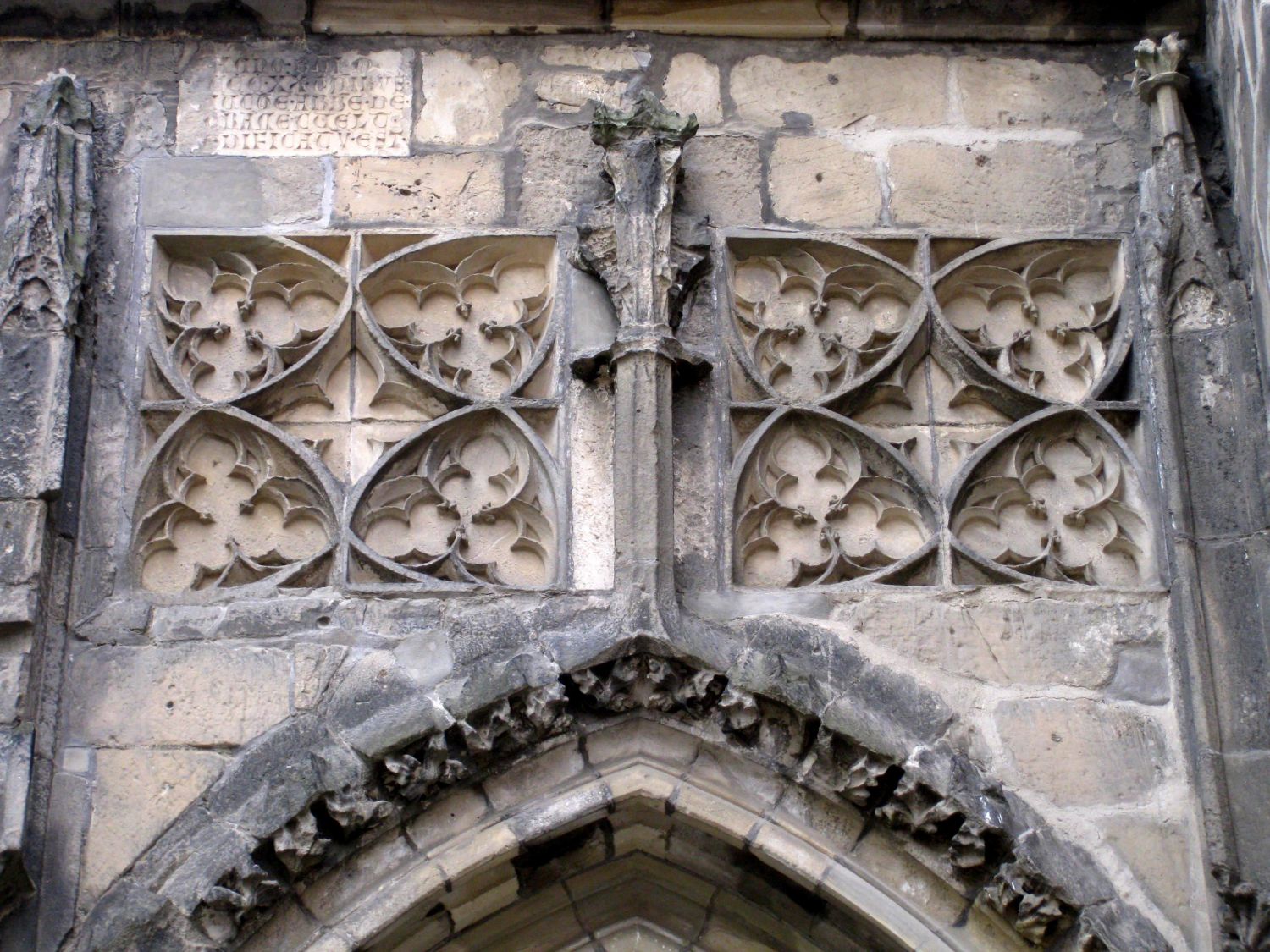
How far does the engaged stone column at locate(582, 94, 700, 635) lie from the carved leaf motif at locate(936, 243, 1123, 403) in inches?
39.7

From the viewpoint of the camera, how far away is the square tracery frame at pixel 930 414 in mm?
6758

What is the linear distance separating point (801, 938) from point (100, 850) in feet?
6.98

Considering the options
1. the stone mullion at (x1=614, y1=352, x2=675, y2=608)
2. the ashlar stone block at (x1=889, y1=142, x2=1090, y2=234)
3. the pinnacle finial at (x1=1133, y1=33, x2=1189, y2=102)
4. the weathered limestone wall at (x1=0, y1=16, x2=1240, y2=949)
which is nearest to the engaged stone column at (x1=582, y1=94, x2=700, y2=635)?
the stone mullion at (x1=614, y1=352, x2=675, y2=608)

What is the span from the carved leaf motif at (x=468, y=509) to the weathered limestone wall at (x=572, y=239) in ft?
0.44

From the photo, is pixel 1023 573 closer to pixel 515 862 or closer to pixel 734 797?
pixel 734 797

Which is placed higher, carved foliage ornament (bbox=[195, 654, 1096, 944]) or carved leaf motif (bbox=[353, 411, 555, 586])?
carved leaf motif (bbox=[353, 411, 555, 586])

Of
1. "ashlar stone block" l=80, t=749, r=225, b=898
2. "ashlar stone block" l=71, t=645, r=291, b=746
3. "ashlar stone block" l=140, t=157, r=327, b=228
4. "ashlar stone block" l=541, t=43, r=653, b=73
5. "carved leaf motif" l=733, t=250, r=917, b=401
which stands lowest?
"ashlar stone block" l=80, t=749, r=225, b=898

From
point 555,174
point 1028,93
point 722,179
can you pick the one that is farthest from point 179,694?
point 1028,93

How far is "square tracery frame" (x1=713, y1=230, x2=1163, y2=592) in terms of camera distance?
6758mm

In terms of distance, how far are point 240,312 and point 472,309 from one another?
78 centimetres

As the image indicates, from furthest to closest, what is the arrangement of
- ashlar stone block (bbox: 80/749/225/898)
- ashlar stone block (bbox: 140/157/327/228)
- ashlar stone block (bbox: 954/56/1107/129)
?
ashlar stone block (bbox: 954/56/1107/129) → ashlar stone block (bbox: 140/157/327/228) → ashlar stone block (bbox: 80/749/225/898)

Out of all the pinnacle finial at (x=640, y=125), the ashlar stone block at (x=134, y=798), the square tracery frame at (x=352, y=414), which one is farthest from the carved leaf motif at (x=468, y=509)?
the pinnacle finial at (x=640, y=125)

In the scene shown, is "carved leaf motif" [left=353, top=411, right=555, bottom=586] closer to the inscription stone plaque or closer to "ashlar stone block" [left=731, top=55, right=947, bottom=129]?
the inscription stone plaque

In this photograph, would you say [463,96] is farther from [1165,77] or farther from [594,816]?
[594,816]
